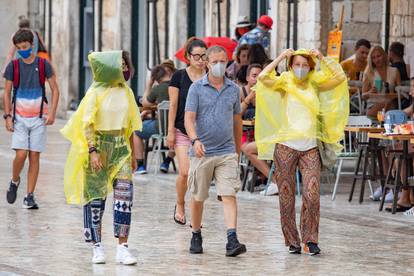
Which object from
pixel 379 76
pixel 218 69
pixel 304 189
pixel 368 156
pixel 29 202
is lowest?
pixel 29 202

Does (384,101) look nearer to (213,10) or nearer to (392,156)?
(392,156)

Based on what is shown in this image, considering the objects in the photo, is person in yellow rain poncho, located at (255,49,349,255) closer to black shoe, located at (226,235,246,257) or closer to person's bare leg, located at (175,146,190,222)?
black shoe, located at (226,235,246,257)

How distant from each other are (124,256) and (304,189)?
62.4 inches

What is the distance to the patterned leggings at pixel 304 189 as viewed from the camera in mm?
12008

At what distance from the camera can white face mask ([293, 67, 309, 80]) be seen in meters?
12.1

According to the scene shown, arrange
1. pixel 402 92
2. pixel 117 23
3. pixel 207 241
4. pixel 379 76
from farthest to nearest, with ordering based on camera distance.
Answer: pixel 117 23 < pixel 379 76 < pixel 402 92 < pixel 207 241

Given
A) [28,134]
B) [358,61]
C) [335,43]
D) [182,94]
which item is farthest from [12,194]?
[358,61]

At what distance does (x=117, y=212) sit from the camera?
1142 centimetres

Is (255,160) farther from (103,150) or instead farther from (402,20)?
(103,150)

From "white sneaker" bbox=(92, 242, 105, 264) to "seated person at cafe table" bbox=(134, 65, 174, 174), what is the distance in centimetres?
779

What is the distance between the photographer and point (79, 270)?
36.2 ft

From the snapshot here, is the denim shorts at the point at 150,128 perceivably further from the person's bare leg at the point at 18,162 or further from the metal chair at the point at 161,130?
the person's bare leg at the point at 18,162

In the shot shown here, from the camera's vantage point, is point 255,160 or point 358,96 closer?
point 255,160

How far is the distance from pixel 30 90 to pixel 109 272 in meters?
4.34
